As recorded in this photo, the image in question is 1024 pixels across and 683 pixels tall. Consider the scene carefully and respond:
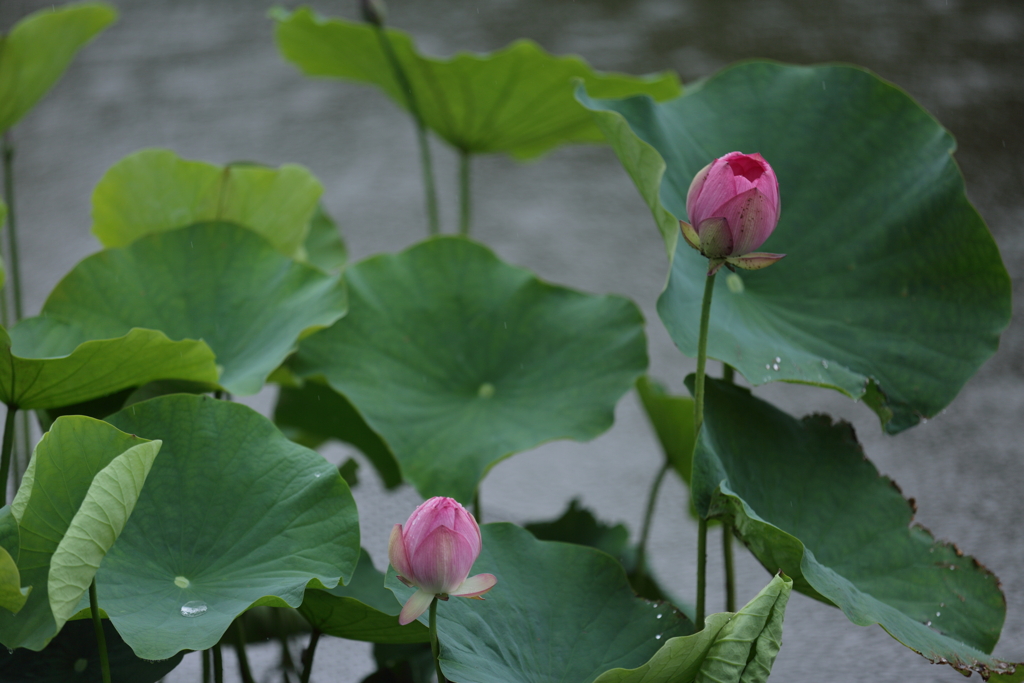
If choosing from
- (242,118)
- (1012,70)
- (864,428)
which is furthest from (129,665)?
(1012,70)

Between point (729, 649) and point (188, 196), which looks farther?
point (188, 196)

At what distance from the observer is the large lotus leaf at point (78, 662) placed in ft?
1.67

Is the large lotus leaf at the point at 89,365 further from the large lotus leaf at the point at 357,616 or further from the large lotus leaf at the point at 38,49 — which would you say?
the large lotus leaf at the point at 38,49

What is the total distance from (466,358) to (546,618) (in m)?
0.24

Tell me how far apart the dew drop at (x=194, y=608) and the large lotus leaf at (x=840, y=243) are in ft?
0.95

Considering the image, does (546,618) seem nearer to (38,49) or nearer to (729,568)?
(729,568)

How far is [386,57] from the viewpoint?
847mm

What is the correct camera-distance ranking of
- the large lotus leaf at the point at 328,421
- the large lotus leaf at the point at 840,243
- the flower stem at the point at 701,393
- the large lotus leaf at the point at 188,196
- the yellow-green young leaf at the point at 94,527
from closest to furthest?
the yellow-green young leaf at the point at 94,527 → the flower stem at the point at 701,393 → the large lotus leaf at the point at 840,243 → the large lotus leaf at the point at 188,196 → the large lotus leaf at the point at 328,421

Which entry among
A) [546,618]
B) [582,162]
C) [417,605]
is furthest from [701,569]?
[582,162]

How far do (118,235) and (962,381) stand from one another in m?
0.61

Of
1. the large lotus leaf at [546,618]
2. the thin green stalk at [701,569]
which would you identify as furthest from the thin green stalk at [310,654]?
the thin green stalk at [701,569]

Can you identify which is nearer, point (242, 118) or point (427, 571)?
point (427, 571)

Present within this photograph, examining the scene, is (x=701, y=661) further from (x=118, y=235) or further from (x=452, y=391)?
A: (x=118, y=235)

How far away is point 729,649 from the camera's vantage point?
0.42 m
